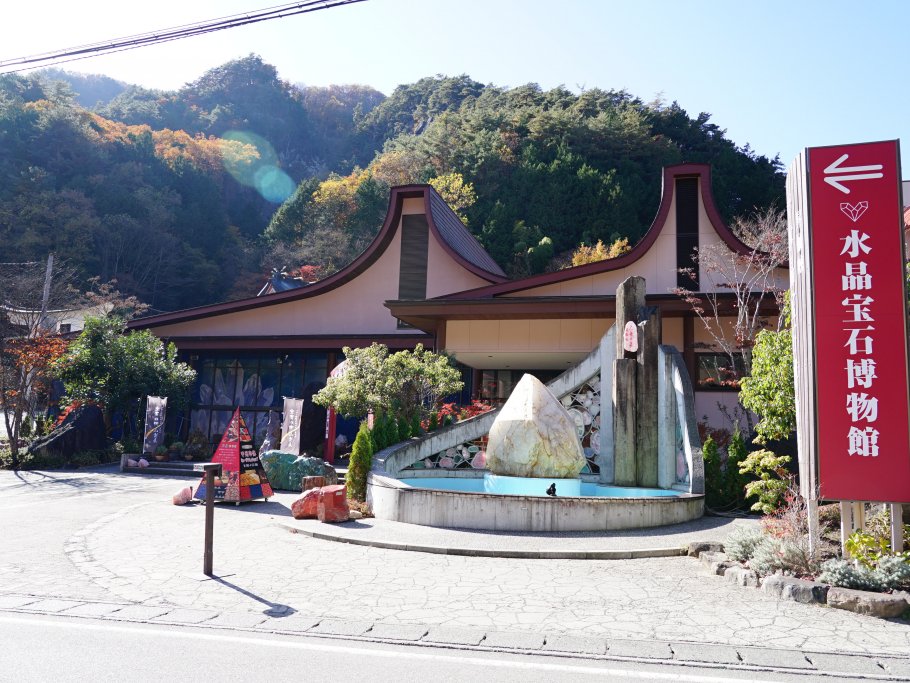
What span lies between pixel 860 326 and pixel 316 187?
160 ft

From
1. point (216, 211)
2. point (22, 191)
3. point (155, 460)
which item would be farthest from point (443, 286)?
point (216, 211)

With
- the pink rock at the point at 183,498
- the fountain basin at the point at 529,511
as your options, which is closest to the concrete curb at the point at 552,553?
the fountain basin at the point at 529,511

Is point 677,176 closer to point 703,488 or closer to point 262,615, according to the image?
point 703,488

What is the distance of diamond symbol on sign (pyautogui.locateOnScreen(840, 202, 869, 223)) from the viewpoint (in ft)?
23.9

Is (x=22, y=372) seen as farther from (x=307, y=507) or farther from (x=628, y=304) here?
(x=628, y=304)

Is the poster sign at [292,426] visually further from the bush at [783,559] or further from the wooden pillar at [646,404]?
the bush at [783,559]

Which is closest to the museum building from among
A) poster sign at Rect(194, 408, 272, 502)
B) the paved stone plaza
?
poster sign at Rect(194, 408, 272, 502)

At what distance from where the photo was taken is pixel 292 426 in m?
17.9

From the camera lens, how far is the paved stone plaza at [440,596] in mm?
Answer: 5363

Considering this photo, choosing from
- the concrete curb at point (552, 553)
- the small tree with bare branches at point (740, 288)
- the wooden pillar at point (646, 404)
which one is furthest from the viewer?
the small tree with bare branches at point (740, 288)

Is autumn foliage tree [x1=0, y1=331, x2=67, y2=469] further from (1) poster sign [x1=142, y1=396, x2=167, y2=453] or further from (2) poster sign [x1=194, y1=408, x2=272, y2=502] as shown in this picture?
(2) poster sign [x1=194, y1=408, x2=272, y2=502]

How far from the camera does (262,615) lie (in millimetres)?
5918

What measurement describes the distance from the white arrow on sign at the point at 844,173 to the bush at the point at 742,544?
3885 millimetres

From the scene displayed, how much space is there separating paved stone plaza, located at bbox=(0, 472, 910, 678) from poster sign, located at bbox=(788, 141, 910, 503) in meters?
1.58
